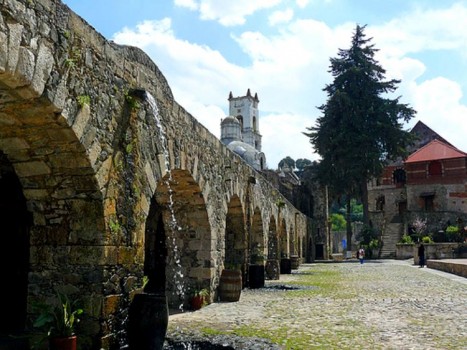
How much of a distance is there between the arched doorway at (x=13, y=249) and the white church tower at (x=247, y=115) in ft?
198

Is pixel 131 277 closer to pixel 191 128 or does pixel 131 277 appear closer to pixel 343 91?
pixel 191 128

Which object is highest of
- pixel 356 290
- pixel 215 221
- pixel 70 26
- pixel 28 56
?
pixel 70 26

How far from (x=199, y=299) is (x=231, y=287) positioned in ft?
3.42

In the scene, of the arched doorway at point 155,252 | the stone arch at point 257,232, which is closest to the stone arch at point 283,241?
the stone arch at point 257,232

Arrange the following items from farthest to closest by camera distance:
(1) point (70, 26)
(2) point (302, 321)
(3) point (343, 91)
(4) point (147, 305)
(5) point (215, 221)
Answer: (3) point (343, 91), (5) point (215, 221), (2) point (302, 321), (4) point (147, 305), (1) point (70, 26)

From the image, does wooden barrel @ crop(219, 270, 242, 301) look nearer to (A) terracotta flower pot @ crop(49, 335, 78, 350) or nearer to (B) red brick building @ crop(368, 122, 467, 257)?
(A) terracotta flower pot @ crop(49, 335, 78, 350)

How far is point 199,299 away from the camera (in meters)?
8.52

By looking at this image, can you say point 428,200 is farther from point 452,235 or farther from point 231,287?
point 231,287

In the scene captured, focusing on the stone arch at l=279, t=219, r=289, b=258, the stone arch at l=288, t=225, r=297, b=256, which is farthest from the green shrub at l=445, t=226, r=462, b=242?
the stone arch at l=279, t=219, r=289, b=258

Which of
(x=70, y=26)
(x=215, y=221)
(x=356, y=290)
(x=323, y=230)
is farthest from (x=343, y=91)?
(x=70, y=26)

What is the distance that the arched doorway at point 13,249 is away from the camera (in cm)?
608

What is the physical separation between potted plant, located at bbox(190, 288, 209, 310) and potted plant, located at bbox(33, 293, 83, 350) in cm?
386

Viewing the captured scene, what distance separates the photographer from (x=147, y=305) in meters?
5.27

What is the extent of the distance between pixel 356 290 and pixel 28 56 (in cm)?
981
